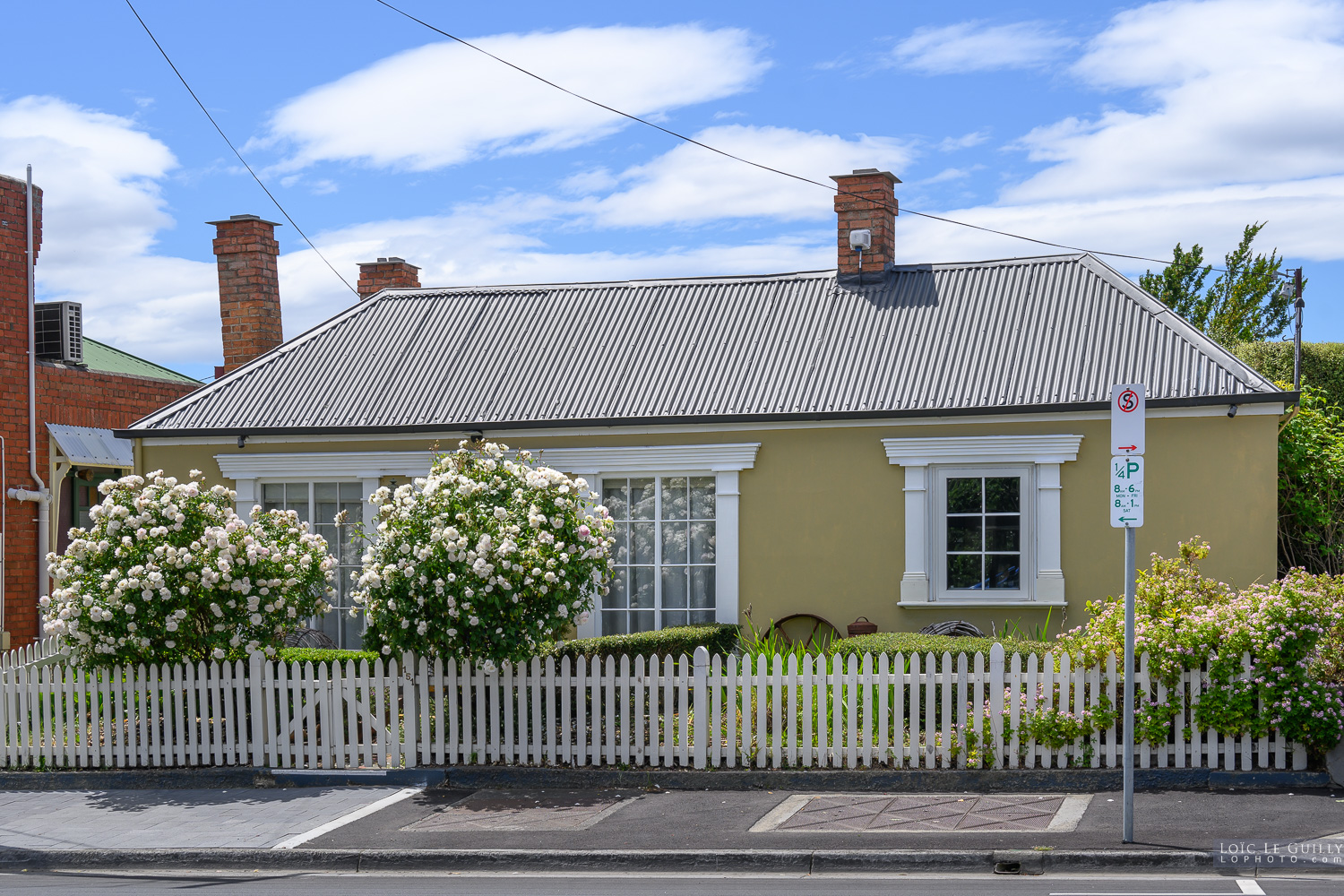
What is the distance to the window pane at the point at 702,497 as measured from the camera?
13.9 meters

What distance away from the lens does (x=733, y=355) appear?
14875mm

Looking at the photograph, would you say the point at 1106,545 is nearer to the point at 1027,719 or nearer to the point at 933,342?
the point at 933,342

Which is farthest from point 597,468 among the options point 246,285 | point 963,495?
point 246,285

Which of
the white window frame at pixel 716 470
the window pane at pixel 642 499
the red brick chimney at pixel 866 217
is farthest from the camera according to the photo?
the red brick chimney at pixel 866 217

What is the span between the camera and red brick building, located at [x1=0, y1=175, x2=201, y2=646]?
17.2m

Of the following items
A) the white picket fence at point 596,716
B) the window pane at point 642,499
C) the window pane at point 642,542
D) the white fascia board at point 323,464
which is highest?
the white fascia board at point 323,464

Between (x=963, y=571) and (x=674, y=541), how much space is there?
121 inches

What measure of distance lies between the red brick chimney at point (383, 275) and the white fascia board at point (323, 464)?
16.5 ft

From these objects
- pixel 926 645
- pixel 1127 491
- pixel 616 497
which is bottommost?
pixel 926 645

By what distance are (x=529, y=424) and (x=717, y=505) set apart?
2.24 metres

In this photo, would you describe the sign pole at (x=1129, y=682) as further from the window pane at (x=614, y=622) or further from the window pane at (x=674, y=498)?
the window pane at (x=614, y=622)

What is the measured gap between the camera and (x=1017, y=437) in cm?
1288

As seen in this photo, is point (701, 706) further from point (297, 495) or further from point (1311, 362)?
point (1311, 362)

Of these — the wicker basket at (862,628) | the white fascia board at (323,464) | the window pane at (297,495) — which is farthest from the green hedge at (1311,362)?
the window pane at (297,495)
